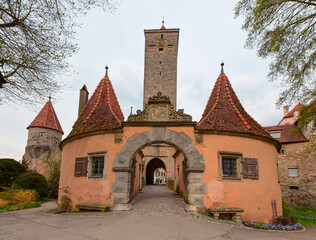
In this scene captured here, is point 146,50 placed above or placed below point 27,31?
above

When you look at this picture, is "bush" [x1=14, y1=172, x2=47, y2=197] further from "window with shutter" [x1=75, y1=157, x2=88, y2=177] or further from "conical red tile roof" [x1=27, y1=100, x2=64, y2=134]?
"conical red tile roof" [x1=27, y1=100, x2=64, y2=134]

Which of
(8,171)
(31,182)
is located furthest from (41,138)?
(31,182)

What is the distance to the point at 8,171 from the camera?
18422 millimetres

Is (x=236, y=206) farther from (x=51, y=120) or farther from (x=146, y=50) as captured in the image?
(x=51, y=120)

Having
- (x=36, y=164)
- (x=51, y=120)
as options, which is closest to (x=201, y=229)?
(x=36, y=164)

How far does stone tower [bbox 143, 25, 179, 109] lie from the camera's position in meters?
26.2

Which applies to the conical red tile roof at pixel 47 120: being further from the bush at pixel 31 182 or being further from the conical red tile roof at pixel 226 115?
the conical red tile roof at pixel 226 115

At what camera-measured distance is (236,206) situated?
28.3ft

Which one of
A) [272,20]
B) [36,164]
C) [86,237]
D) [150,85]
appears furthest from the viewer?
[36,164]

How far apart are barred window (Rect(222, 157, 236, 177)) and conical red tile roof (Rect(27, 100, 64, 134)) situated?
2811cm

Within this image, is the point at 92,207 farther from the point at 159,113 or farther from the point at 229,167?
the point at 229,167

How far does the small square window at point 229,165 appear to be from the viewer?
8969 millimetres

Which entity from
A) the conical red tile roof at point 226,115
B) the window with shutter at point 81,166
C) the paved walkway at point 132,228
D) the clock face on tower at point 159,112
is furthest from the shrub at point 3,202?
the conical red tile roof at point 226,115

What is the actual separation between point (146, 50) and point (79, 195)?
72.0 feet
